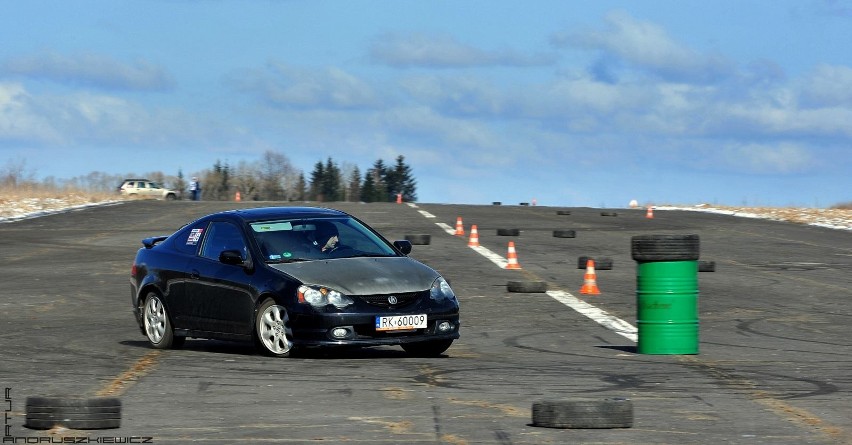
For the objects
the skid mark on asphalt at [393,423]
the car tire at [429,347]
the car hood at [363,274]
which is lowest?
the skid mark on asphalt at [393,423]

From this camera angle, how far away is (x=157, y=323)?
13953 mm

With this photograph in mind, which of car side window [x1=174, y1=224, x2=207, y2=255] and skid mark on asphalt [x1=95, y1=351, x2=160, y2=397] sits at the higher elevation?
car side window [x1=174, y1=224, x2=207, y2=255]

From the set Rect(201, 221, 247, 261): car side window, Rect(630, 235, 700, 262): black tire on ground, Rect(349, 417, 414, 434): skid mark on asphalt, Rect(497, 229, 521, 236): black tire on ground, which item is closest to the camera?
Rect(349, 417, 414, 434): skid mark on asphalt

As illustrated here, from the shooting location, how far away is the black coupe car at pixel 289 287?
12.4 m

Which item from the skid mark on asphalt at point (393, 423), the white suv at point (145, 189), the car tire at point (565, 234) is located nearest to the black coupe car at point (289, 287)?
the skid mark on asphalt at point (393, 423)

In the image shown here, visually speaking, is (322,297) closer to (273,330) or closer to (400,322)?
(273,330)

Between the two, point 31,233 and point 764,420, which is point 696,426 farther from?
point 31,233

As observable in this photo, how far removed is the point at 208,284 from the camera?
13445 mm

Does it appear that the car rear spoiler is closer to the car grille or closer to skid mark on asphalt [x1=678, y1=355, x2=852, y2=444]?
the car grille

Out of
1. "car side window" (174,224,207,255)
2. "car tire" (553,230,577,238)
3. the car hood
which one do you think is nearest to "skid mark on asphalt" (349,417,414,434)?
the car hood

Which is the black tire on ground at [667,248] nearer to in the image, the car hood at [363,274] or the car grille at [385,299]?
the car hood at [363,274]

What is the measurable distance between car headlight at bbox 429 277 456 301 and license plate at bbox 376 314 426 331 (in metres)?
0.28

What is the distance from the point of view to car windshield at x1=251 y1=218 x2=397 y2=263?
13.2 metres

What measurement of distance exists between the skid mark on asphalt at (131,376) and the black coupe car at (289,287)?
2.49ft
